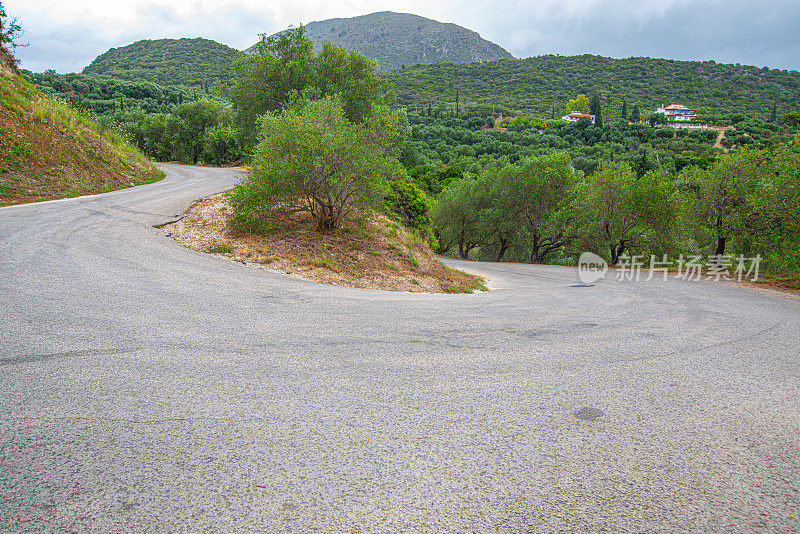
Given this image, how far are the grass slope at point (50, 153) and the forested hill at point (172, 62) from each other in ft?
297

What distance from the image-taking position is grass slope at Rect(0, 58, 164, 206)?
49.1ft

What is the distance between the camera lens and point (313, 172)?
11.9 metres

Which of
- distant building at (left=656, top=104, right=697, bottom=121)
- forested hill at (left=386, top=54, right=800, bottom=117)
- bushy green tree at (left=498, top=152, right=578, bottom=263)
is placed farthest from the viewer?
forested hill at (left=386, top=54, right=800, bottom=117)

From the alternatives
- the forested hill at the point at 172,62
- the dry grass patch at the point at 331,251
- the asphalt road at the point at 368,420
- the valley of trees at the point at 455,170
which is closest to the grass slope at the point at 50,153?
the valley of trees at the point at 455,170

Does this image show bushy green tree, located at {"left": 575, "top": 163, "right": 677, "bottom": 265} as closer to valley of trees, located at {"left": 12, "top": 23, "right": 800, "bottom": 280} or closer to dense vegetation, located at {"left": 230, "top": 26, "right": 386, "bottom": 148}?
valley of trees, located at {"left": 12, "top": 23, "right": 800, "bottom": 280}

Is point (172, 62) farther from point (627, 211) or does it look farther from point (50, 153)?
point (627, 211)

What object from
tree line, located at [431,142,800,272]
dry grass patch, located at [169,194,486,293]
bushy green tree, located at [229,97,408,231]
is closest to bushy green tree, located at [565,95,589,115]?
tree line, located at [431,142,800,272]

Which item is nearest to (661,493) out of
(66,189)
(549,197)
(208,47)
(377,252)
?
(377,252)

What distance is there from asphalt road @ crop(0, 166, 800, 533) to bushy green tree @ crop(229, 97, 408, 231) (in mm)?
5929

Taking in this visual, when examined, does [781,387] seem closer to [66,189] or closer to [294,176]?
[294,176]

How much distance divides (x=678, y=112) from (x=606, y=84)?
1468 inches

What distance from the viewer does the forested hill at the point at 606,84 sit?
11781 centimetres

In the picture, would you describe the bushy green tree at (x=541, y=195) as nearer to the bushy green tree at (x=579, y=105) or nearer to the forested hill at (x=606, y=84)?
the forested hill at (x=606, y=84)

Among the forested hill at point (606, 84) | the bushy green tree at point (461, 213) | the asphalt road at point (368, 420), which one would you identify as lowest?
the asphalt road at point (368, 420)
